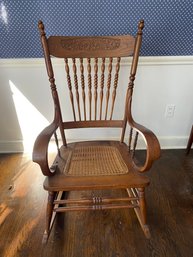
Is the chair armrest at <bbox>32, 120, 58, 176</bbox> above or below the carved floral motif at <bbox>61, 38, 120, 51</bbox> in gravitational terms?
below

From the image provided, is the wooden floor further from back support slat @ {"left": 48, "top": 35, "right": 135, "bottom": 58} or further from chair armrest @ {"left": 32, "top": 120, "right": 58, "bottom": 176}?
back support slat @ {"left": 48, "top": 35, "right": 135, "bottom": 58}

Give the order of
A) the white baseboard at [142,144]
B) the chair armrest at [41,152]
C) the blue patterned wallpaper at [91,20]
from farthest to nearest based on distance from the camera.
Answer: the white baseboard at [142,144], the blue patterned wallpaper at [91,20], the chair armrest at [41,152]

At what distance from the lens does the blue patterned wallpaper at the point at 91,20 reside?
3.76 ft

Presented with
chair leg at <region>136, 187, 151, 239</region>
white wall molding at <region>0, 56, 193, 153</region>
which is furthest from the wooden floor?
white wall molding at <region>0, 56, 193, 153</region>

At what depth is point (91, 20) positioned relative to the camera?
1.18 meters

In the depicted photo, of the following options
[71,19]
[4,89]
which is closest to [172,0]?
[71,19]

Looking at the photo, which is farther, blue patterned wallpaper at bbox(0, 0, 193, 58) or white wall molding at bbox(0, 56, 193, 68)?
white wall molding at bbox(0, 56, 193, 68)

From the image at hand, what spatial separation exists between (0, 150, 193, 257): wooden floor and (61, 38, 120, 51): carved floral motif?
95cm

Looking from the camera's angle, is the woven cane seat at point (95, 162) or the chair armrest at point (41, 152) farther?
the woven cane seat at point (95, 162)

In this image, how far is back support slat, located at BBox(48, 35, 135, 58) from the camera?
36.8 inches

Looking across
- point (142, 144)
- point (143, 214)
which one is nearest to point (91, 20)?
point (142, 144)

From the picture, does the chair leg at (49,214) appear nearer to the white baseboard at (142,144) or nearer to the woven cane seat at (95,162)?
the woven cane seat at (95,162)

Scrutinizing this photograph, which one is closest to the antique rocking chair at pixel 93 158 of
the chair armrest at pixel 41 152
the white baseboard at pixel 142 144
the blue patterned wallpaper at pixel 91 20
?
the chair armrest at pixel 41 152

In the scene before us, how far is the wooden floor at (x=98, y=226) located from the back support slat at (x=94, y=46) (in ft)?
3.02
